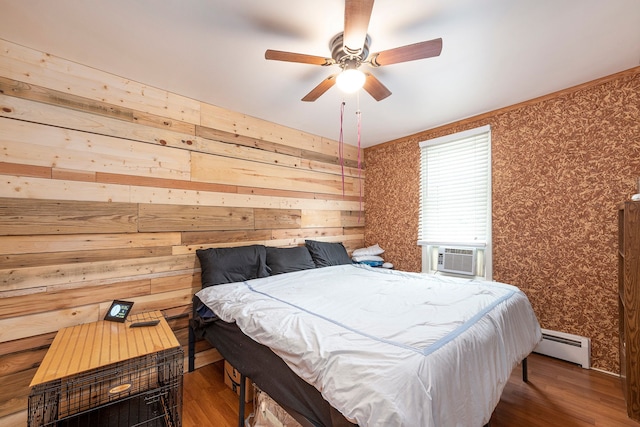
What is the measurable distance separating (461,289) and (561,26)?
181 centimetres

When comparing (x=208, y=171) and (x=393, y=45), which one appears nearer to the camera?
(x=393, y=45)

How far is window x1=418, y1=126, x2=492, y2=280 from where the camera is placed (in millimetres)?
2982

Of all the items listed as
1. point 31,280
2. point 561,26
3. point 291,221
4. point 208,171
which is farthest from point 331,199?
point 31,280

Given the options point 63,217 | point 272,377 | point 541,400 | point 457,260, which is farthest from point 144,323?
point 457,260

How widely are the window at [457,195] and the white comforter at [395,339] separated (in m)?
1.02

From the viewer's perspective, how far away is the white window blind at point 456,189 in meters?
2.99

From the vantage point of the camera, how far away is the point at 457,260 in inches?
121

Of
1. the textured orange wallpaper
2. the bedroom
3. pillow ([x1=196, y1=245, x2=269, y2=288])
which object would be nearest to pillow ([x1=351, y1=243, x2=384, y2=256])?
the bedroom

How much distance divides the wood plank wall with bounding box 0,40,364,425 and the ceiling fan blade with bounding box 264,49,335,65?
50.7 inches

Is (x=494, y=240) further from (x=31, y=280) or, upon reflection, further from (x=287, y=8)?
(x=31, y=280)

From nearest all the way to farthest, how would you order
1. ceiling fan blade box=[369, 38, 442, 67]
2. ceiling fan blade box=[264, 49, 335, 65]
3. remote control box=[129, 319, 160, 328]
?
1. ceiling fan blade box=[369, 38, 442, 67]
2. ceiling fan blade box=[264, 49, 335, 65]
3. remote control box=[129, 319, 160, 328]

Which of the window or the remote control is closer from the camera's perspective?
the remote control

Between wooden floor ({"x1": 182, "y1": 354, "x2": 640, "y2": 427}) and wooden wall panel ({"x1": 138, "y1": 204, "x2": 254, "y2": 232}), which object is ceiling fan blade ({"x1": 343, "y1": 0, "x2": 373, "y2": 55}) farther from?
wooden floor ({"x1": 182, "y1": 354, "x2": 640, "y2": 427})

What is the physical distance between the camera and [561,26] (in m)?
1.65
